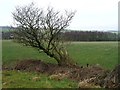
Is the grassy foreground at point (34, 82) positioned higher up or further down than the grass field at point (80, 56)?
higher up

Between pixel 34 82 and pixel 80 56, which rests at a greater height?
pixel 34 82

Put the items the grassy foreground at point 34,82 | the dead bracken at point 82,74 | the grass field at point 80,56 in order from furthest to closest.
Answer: the grass field at point 80,56 < the dead bracken at point 82,74 < the grassy foreground at point 34,82

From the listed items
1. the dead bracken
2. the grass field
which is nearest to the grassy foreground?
the dead bracken

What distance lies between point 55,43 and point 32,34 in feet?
7.78

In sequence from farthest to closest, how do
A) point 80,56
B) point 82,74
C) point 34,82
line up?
point 80,56
point 82,74
point 34,82

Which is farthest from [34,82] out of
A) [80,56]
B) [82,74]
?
[80,56]

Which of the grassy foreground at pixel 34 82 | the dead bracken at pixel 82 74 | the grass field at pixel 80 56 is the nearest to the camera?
the grassy foreground at pixel 34 82

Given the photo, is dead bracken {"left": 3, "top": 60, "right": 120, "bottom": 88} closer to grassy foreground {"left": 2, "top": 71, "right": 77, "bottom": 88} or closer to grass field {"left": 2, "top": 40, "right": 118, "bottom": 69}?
grassy foreground {"left": 2, "top": 71, "right": 77, "bottom": 88}

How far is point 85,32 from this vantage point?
3337 inches

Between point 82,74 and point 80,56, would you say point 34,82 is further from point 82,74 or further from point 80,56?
point 80,56

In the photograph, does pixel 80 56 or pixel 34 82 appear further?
pixel 80 56

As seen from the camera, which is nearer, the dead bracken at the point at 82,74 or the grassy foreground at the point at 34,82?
the grassy foreground at the point at 34,82

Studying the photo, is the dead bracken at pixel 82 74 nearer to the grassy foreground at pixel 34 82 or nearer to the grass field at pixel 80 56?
the grassy foreground at pixel 34 82

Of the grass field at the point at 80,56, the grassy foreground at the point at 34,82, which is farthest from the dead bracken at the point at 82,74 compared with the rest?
the grass field at the point at 80,56
